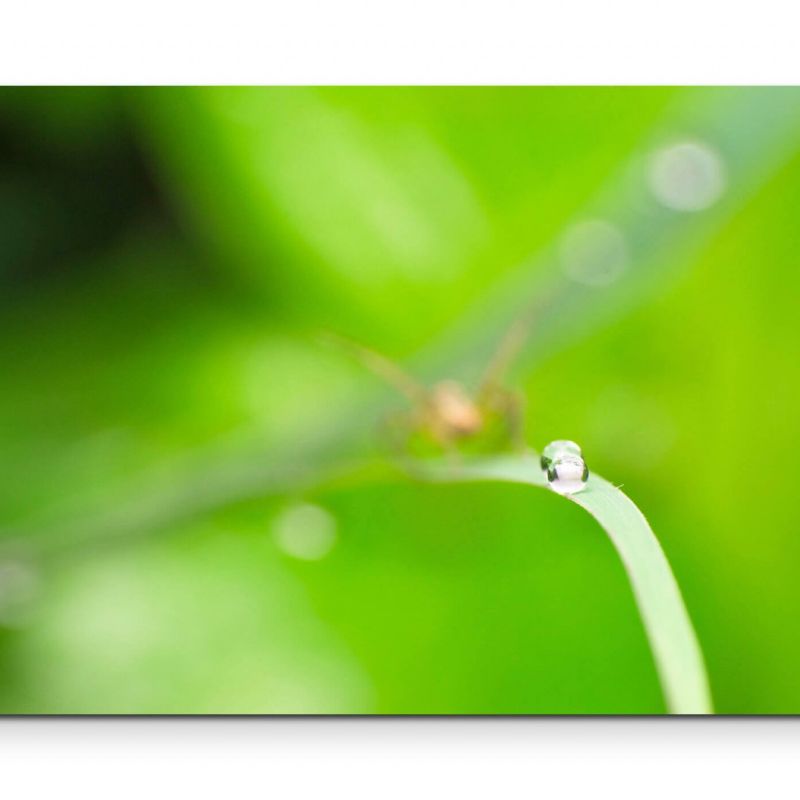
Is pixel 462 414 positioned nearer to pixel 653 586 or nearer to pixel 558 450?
pixel 558 450

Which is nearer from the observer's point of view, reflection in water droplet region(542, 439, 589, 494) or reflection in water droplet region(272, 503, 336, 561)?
reflection in water droplet region(542, 439, 589, 494)

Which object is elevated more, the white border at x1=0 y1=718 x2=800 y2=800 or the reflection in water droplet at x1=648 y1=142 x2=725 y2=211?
the reflection in water droplet at x1=648 y1=142 x2=725 y2=211

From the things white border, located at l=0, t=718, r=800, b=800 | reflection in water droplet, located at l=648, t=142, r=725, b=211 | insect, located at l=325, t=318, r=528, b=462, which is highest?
reflection in water droplet, located at l=648, t=142, r=725, b=211

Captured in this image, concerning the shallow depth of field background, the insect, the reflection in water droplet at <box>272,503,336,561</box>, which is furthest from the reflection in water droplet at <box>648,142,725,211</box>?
the reflection in water droplet at <box>272,503,336,561</box>
